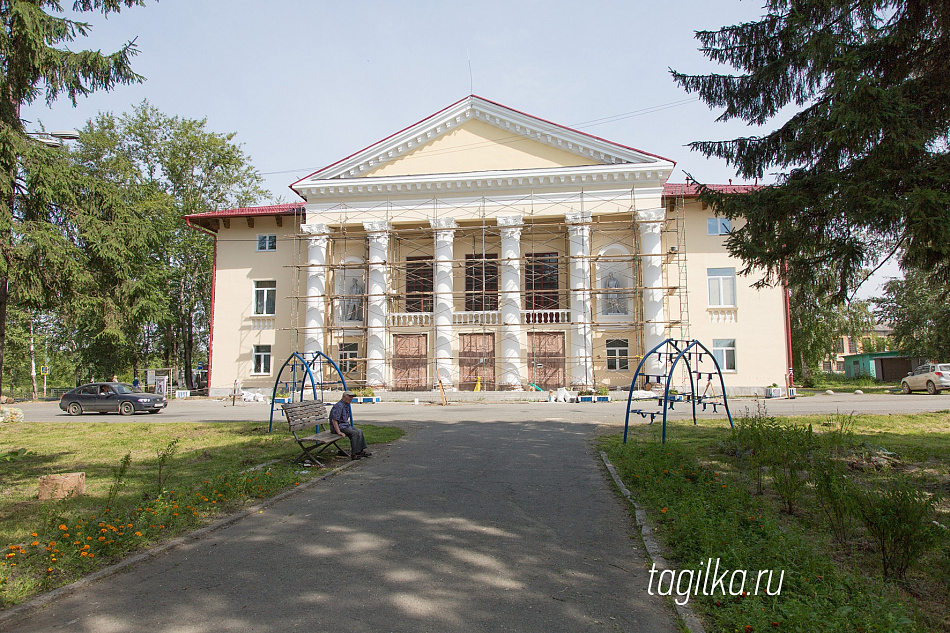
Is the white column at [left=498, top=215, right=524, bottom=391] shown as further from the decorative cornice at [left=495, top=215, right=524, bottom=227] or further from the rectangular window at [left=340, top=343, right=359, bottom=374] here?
the rectangular window at [left=340, top=343, right=359, bottom=374]

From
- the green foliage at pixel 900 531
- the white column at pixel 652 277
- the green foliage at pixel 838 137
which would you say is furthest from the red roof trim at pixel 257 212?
the green foliage at pixel 900 531

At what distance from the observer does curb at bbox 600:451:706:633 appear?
389cm

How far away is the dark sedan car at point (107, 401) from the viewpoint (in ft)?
80.1

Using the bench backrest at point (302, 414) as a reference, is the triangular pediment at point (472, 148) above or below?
above

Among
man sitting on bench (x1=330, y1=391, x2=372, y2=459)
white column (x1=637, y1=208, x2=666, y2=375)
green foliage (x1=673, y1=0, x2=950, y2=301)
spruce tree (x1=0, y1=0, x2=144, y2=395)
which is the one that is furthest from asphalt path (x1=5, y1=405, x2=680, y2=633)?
white column (x1=637, y1=208, x2=666, y2=375)

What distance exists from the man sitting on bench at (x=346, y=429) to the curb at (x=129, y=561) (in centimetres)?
245

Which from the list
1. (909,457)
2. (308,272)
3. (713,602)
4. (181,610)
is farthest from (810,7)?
(308,272)

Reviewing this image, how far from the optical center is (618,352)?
3181 centimetres

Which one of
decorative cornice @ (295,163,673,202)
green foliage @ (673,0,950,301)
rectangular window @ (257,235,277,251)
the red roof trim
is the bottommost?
green foliage @ (673,0,950,301)

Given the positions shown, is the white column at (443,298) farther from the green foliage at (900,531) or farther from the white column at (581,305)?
the green foliage at (900,531)

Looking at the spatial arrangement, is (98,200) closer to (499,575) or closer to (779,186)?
(499,575)

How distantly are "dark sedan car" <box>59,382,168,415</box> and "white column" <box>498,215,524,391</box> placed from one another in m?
16.1

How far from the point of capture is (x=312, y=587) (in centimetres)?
452

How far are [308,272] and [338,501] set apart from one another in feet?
88.5
